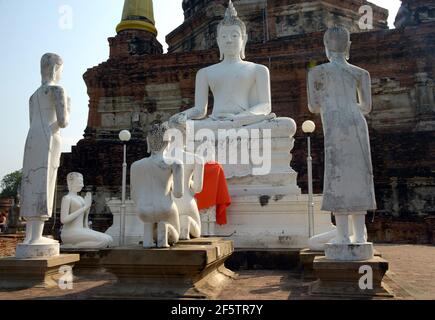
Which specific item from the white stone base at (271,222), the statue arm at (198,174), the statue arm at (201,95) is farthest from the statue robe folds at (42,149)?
the statue arm at (201,95)

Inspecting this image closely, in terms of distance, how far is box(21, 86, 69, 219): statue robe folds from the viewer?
5295 mm

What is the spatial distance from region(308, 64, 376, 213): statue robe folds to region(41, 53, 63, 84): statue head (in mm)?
3086

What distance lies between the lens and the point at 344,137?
4.62 metres

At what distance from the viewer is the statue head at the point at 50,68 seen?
5.67 meters

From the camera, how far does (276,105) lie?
18922 millimetres

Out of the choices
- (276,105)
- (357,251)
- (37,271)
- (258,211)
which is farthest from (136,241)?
(276,105)

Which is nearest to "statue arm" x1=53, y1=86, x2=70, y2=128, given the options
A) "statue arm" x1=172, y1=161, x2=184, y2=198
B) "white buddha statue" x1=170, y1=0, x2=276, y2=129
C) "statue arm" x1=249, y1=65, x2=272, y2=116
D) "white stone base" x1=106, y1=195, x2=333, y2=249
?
"statue arm" x1=172, y1=161, x2=184, y2=198

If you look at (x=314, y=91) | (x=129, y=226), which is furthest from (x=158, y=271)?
(x=129, y=226)

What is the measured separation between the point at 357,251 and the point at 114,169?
13981 mm

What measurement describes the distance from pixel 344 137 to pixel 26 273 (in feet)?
12.0

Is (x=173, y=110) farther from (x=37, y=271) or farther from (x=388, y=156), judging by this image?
(x=37, y=271)

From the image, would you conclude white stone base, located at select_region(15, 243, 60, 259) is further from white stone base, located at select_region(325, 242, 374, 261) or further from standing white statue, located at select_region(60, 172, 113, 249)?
white stone base, located at select_region(325, 242, 374, 261)

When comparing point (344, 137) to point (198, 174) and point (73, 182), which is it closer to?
point (198, 174)

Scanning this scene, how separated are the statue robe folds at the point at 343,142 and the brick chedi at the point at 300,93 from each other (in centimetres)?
902
